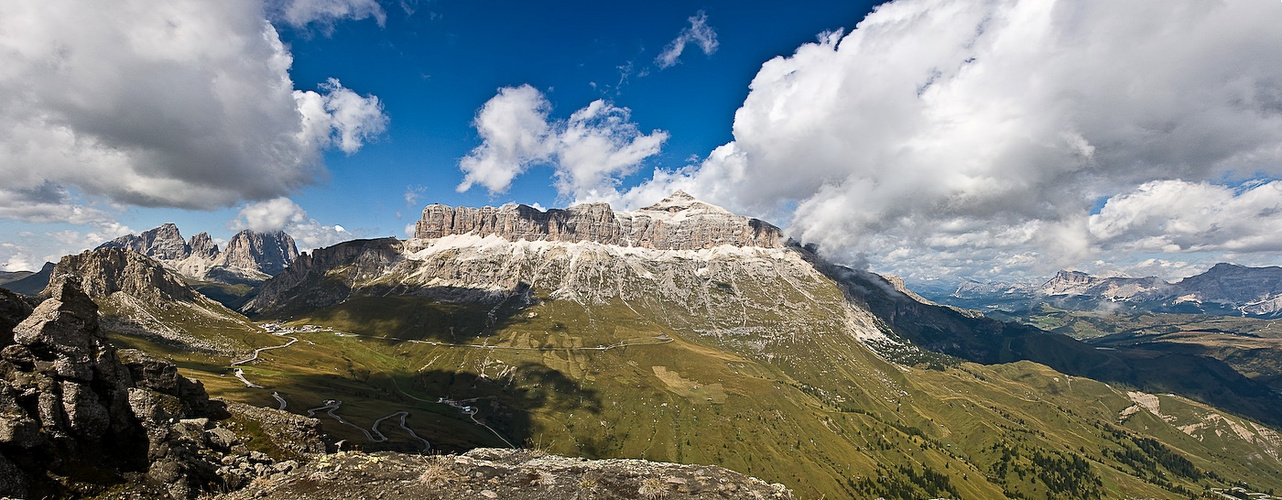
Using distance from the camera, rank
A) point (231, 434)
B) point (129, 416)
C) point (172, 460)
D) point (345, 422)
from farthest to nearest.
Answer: point (345, 422) < point (231, 434) < point (129, 416) < point (172, 460)

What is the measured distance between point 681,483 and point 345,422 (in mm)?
140440

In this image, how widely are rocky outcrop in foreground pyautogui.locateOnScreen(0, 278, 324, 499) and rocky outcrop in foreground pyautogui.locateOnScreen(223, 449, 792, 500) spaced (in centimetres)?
278

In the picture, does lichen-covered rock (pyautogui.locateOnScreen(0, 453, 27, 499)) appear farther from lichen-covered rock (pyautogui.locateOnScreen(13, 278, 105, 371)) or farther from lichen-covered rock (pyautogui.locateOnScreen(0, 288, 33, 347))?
lichen-covered rock (pyautogui.locateOnScreen(0, 288, 33, 347))

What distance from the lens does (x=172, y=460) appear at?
20.2 metres

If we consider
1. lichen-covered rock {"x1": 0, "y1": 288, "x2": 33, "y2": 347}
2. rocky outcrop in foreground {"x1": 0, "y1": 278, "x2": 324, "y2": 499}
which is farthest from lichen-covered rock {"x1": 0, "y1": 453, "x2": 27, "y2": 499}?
lichen-covered rock {"x1": 0, "y1": 288, "x2": 33, "y2": 347}

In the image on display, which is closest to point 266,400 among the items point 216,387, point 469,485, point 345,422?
point 216,387

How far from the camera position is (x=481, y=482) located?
A: 886 inches

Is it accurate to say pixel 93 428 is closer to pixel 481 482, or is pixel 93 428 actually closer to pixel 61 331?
pixel 61 331

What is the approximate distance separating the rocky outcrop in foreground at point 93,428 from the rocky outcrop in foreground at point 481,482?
278 centimetres

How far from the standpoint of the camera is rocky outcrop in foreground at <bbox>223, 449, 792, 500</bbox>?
2055 cm

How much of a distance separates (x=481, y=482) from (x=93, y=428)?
55.3ft

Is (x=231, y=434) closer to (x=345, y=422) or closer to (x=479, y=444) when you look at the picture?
(x=345, y=422)

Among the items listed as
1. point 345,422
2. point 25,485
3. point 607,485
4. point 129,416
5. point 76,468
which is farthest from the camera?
point 345,422

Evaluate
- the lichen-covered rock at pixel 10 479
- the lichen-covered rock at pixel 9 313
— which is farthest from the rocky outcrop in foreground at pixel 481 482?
the lichen-covered rock at pixel 9 313
